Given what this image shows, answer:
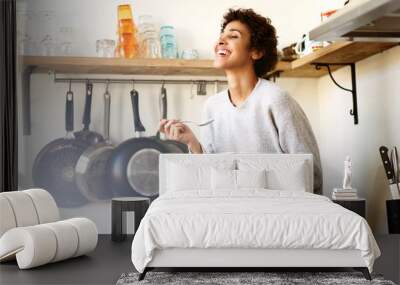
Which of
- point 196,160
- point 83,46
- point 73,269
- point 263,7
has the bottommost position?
point 73,269

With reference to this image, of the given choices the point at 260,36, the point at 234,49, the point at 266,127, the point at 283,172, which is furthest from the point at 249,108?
the point at 283,172

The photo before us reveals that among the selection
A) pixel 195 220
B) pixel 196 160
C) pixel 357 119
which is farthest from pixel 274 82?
pixel 195 220

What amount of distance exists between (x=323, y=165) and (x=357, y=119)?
70cm

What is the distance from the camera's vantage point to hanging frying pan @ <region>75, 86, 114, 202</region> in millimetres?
4777

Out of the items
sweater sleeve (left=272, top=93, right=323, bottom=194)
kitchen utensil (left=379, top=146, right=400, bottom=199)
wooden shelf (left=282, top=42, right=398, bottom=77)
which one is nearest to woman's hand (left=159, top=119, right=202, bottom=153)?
sweater sleeve (left=272, top=93, right=323, bottom=194)

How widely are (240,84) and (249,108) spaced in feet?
0.87

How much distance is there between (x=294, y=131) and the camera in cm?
439

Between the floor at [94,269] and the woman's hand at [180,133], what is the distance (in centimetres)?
105

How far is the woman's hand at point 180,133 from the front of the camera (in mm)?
4578

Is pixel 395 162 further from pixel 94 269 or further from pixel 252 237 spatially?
pixel 94 269

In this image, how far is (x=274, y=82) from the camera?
4902 mm

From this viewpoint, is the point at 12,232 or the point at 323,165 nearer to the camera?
the point at 12,232

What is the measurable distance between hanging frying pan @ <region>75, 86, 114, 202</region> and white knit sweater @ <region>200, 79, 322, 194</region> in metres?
0.86

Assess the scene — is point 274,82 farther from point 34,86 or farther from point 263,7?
point 34,86
